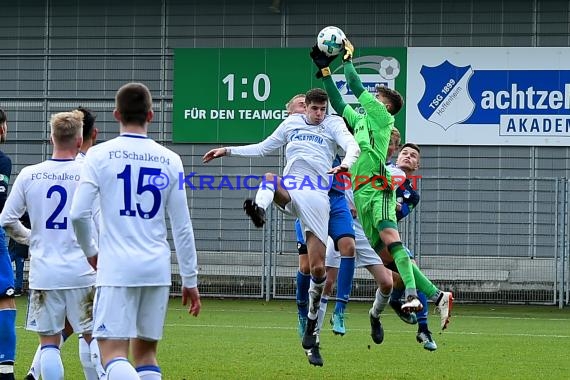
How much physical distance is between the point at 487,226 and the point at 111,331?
16.7 m

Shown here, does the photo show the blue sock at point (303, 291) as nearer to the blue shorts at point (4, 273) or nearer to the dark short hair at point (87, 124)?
the blue shorts at point (4, 273)

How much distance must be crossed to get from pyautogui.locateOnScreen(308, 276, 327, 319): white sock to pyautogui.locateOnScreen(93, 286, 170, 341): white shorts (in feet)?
14.6

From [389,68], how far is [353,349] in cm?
1103

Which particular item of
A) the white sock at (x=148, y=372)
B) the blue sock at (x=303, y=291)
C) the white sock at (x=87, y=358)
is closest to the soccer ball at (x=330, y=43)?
the blue sock at (x=303, y=291)

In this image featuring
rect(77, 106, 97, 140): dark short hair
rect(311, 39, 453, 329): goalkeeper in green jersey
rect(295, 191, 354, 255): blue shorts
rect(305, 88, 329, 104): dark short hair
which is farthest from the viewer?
rect(295, 191, 354, 255): blue shorts

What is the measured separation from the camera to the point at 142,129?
659 cm

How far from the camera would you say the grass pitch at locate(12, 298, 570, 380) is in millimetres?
10227

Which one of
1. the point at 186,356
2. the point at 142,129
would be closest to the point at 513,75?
the point at 186,356

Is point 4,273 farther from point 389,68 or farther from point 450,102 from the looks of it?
point 450,102

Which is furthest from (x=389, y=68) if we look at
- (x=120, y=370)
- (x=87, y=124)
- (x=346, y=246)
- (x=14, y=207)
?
(x=120, y=370)

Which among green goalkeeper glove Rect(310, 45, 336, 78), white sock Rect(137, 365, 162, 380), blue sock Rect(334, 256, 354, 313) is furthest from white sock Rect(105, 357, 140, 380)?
blue sock Rect(334, 256, 354, 313)

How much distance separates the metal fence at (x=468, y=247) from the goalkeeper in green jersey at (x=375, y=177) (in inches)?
432

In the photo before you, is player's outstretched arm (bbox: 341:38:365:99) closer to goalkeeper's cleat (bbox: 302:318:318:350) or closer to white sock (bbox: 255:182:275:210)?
white sock (bbox: 255:182:275:210)

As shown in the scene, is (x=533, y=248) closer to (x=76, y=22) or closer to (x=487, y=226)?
(x=487, y=226)
